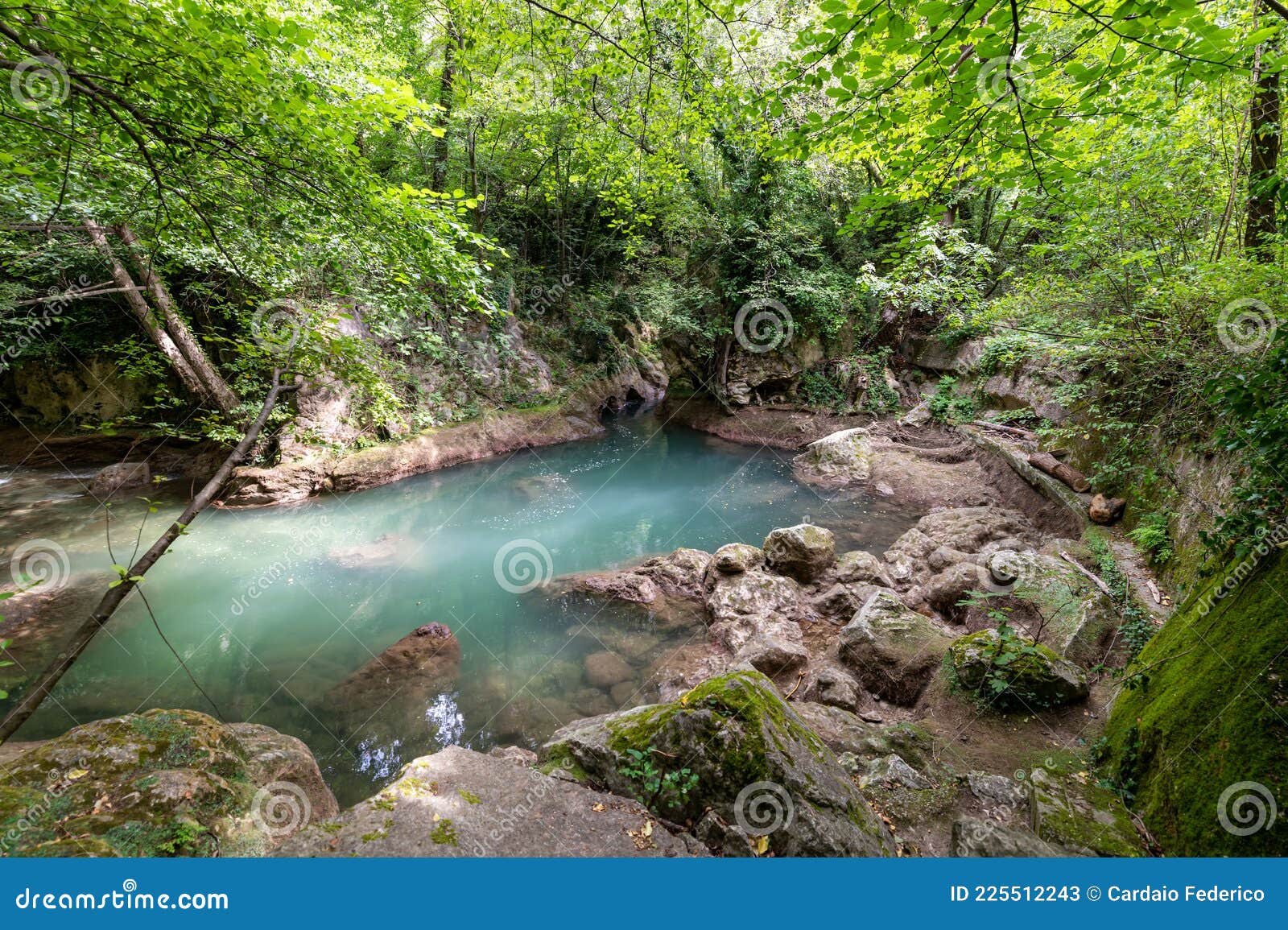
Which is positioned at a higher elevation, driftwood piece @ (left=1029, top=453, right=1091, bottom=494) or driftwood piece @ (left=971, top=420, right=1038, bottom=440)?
driftwood piece @ (left=971, top=420, right=1038, bottom=440)

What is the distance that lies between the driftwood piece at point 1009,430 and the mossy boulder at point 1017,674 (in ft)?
23.1

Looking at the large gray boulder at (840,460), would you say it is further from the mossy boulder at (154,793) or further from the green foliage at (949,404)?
the mossy boulder at (154,793)

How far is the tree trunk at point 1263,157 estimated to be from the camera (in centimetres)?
347

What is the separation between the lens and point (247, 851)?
8.48ft

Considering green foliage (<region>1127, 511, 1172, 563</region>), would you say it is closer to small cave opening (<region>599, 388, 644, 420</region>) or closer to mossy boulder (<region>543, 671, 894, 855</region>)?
mossy boulder (<region>543, 671, 894, 855</region>)

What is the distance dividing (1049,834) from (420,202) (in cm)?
522

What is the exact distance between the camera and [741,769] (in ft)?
8.30

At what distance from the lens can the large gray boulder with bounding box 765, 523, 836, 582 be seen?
732 cm

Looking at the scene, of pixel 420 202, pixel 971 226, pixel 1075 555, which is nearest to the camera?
pixel 420 202

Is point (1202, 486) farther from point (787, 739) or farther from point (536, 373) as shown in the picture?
point (536, 373)

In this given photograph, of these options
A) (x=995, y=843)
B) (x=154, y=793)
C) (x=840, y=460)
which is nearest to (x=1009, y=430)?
(x=840, y=460)

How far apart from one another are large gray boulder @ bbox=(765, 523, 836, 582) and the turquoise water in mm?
1683

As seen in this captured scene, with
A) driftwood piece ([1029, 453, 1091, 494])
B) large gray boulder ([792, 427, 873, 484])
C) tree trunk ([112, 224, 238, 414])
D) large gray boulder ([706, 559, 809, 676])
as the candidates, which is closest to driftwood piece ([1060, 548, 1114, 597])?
driftwood piece ([1029, 453, 1091, 494])

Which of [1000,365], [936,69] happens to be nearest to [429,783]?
[936,69]
